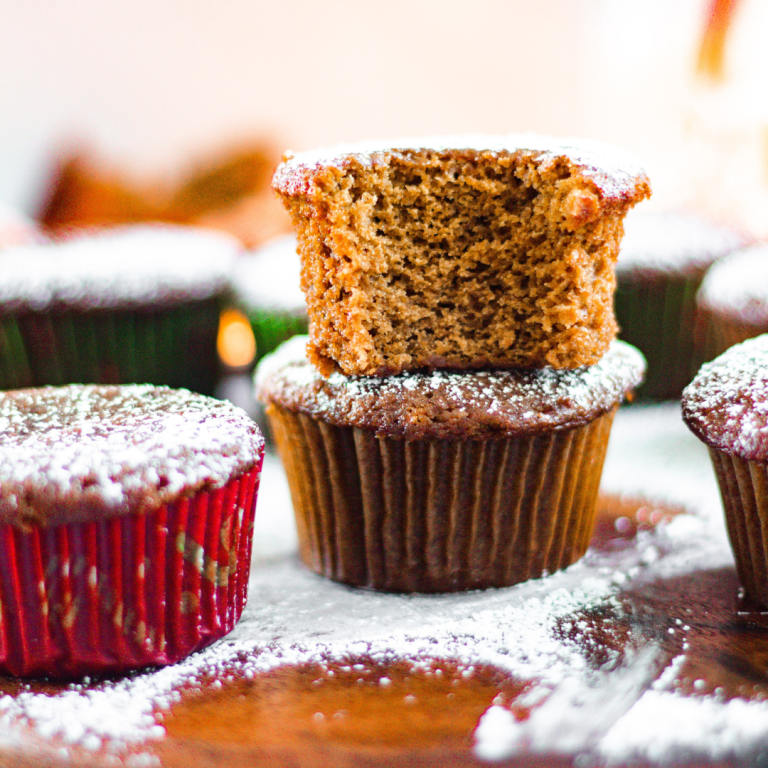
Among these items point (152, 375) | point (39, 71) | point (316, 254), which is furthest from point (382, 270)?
point (39, 71)

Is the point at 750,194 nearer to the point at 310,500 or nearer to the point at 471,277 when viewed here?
the point at 471,277

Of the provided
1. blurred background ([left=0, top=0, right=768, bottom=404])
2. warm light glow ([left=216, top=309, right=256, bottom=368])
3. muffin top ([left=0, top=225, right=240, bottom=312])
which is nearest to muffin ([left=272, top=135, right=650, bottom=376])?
muffin top ([left=0, top=225, right=240, bottom=312])

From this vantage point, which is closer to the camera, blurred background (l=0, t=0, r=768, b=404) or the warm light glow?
the warm light glow

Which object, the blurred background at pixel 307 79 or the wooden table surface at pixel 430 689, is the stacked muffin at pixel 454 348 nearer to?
the wooden table surface at pixel 430 689

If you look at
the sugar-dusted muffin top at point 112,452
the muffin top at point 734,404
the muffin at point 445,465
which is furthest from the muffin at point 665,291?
the sugar-dusted muffin top at point 112,452

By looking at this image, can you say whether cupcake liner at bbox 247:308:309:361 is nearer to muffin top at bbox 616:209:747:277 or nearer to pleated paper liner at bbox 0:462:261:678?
muffin top at bbox 616:209:747:277

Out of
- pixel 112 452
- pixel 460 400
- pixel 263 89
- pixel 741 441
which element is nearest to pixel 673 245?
pixel 741 441

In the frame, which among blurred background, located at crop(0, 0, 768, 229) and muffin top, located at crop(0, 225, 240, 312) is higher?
blurred background, located at crop(0, 0, 768, 229)
